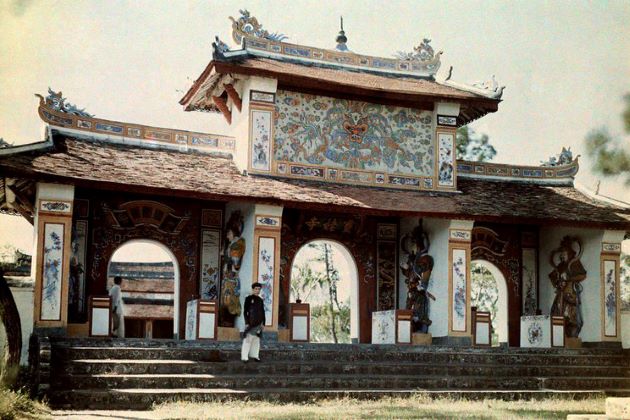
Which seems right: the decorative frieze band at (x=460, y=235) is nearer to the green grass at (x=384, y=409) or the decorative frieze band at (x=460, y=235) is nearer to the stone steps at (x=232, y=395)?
the stone steps at (x=232, y=395)

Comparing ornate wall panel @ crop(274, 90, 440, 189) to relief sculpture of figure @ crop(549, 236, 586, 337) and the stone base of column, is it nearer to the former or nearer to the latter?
relief sculpture of figure @ crop(549, 236, 586, 337)

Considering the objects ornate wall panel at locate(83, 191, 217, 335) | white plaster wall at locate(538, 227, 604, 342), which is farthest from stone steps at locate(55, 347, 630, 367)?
ornate wall panel at locate(83, 191, 217, 335)

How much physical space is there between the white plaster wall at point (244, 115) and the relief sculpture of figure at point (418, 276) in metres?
3.77

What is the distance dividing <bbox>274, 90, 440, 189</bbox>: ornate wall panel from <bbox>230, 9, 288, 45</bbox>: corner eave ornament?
1.53m

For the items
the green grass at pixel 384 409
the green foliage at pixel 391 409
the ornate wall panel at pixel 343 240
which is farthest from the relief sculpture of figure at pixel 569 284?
the green grass at pixel 384 409

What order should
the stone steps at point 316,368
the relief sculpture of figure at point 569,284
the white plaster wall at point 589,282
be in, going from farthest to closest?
1. the relief sculpture of figure at point 569,284
2. the white plaster wall at point 589,282
3. the stone steps at point 316,368

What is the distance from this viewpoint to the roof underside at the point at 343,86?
19609 mm

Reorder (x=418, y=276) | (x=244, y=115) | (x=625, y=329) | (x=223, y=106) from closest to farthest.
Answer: (x=244, y=115) → (x=418, y=276) → (x=625, y=329) → (x=223, y=106)

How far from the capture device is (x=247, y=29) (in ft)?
68.5

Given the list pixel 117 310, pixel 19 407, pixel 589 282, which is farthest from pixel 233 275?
pixel 19 407

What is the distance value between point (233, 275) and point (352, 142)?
3823mm

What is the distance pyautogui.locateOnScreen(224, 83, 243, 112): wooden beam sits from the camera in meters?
20.4

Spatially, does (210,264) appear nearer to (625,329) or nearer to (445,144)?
(445,144)

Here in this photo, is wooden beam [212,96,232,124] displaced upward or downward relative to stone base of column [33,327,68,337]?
upward
